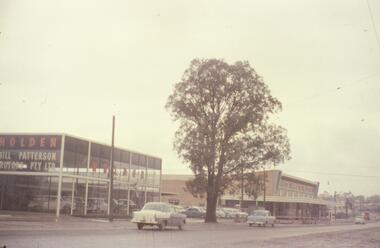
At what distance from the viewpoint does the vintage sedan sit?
29156mm

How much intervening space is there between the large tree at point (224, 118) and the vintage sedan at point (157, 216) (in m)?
16.6

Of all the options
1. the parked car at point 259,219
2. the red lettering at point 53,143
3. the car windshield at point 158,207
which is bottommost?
the parked car at point 259,219

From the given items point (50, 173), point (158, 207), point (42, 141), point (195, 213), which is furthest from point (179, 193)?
point (158, 207)

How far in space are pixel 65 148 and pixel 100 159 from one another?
6.26m

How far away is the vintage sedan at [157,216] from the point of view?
29156mm

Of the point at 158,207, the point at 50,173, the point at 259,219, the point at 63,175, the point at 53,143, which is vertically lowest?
the point at 259,219

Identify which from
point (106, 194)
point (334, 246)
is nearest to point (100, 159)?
point (106, 194)

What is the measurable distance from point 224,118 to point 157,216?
2137 centimetres

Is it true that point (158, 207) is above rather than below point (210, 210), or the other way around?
above

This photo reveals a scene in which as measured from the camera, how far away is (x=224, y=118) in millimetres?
49406

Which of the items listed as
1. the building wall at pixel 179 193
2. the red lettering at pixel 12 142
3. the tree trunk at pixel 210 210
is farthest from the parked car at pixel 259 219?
the building wall at pixel 179 193

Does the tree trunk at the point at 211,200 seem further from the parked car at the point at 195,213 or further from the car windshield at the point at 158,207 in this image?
the car windshield at the point at 158,207

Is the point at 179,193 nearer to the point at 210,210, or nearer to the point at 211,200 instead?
the point at 210,210

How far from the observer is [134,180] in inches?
2188
